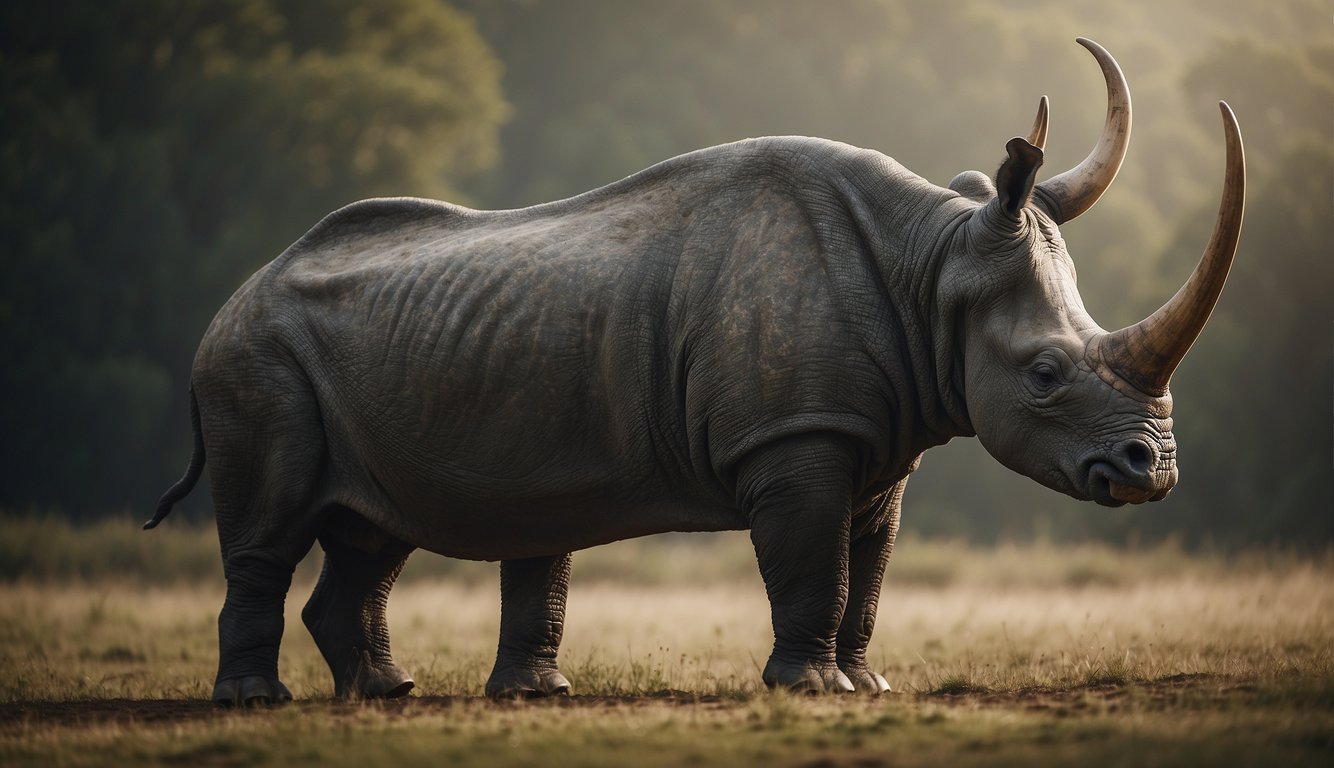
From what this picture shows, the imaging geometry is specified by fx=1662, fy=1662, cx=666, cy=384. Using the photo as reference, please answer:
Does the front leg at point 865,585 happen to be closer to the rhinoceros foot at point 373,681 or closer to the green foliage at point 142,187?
the rhinoceros foot at point 373,681

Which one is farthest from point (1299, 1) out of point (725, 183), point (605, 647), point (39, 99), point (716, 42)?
point (725, 183)

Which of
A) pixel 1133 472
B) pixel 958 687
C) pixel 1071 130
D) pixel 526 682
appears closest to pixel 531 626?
pixel 526 682

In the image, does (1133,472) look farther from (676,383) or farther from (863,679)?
(676,383)

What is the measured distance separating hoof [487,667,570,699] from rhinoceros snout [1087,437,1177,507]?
2.93m

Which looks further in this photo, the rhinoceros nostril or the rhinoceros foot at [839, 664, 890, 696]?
the rhinoceros foot at [839, 664, 890, 696]

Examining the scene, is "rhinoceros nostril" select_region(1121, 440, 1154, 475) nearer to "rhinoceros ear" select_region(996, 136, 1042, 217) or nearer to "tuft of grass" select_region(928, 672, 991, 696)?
"rhinoceros ear" select_region(996, 136, 1042, 217)

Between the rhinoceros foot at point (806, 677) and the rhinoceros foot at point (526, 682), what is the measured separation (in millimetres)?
1449

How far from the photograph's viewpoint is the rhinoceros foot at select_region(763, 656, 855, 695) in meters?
6.88

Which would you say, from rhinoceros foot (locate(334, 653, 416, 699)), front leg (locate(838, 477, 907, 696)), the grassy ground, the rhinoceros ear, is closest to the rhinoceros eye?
the rhinoceros ear

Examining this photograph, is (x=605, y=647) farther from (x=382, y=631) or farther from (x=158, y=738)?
(x=158, y=738)

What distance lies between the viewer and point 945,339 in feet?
23.1

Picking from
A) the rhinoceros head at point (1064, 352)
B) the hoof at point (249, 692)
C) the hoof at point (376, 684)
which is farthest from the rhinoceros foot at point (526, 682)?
the rhinoceros head at point (1064, 352)

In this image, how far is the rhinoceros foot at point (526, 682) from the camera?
8164 mm

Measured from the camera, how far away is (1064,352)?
21.9 feet
